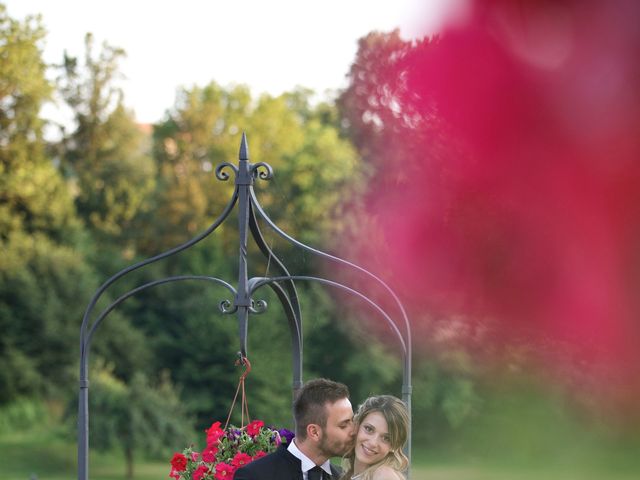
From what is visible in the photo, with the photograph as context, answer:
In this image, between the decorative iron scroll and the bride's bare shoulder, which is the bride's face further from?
the decorative iron scroll

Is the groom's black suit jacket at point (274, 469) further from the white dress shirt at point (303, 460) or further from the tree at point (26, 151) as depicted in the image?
the tree at point (26, 151)

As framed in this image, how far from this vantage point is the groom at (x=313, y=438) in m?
3.57

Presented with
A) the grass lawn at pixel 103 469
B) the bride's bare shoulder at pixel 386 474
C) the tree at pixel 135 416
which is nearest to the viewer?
the bride's bare shoulder at pixel 386 474

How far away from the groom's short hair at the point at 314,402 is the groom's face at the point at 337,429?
0.6 inches

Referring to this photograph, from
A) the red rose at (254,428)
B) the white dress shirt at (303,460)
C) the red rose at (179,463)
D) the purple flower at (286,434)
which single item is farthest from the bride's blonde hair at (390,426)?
the red rose at (179,463)

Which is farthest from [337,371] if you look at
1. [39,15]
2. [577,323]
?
[577,323]

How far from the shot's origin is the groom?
3568 mm

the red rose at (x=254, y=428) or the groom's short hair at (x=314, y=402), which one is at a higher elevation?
the red rose at (x=254, y=428)

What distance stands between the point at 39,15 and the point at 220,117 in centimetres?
430

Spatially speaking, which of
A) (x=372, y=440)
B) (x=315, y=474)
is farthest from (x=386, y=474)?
(x=315, y=474)

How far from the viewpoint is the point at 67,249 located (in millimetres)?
22078

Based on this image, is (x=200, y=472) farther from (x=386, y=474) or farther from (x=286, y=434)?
(x=386, y=474)

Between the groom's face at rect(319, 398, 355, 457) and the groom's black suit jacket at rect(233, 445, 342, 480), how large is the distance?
4.0 inches

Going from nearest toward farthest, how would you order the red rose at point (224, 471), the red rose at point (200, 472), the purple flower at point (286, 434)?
the purple flower at point (286, 434), the red rose at point (224, 471), the red rose at point (200, 472)
